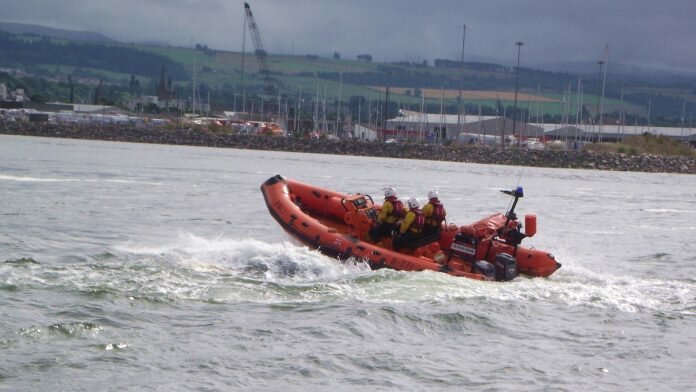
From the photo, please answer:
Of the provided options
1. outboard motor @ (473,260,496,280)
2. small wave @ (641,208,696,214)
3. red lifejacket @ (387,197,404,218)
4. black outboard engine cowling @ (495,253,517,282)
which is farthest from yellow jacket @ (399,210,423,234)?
small wave @ (641,208,696,214)

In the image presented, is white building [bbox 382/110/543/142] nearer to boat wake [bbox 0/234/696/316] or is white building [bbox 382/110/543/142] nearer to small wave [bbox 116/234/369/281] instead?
small wave [bbox 116/234/369/281]

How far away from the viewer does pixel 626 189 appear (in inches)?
1790

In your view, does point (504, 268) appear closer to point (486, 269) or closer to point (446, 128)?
point (486, 269)

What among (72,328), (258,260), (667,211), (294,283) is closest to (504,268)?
(294,283)

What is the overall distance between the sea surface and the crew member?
49.1 inches

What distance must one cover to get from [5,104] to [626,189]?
73.6 meters

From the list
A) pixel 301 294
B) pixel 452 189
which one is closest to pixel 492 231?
pixel 301 294

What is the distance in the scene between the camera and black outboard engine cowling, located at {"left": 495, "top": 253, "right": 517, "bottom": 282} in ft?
50.8

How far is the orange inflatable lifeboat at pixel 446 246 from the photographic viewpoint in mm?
15531

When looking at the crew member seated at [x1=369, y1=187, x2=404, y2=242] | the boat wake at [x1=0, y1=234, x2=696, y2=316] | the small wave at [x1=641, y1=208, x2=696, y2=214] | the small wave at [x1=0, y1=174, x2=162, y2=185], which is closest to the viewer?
the boat wake at [x1=0, y1=234, x2=696, y2=316]

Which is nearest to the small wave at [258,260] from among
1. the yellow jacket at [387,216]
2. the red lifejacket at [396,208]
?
the yellow jacket at [387,216]

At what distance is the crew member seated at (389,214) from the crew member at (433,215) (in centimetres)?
44

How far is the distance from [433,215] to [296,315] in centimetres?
416

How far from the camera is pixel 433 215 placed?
1620 centimetres
